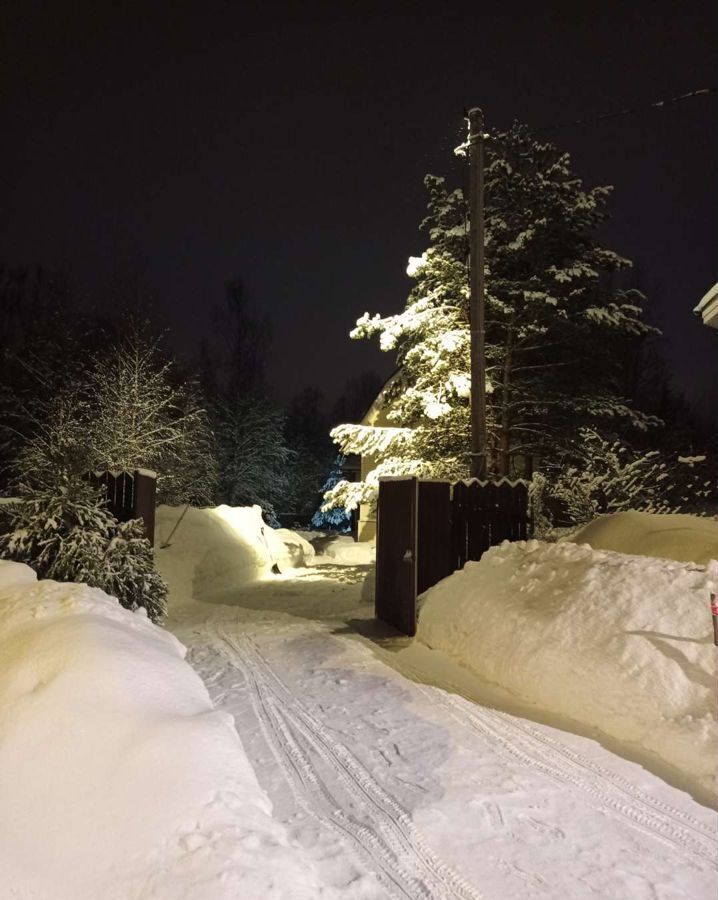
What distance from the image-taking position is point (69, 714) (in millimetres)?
3756

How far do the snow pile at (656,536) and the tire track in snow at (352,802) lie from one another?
14.2 ft

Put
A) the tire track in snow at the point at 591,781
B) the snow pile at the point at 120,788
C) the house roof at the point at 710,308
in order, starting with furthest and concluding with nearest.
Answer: the house roof at the point at 710,308 < the tire track in snow at the point at 591,781 < the snow pile at the point at 120,788

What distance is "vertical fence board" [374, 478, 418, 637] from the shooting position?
9.56 metres

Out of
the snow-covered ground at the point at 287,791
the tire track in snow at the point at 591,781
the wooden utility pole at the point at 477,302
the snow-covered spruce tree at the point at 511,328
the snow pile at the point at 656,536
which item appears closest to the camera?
the snow-covered ground at the point at 287,791

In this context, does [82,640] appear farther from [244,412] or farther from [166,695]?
[244,412]

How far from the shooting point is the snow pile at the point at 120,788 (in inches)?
115

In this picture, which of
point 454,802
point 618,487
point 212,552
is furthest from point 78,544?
point 618,487

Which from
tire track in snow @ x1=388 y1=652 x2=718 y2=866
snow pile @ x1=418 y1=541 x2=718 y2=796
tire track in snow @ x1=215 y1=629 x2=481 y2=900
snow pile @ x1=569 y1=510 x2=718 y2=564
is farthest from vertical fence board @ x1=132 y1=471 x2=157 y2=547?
snow pile @ x1=569 y1=510 x2=718 y2=564

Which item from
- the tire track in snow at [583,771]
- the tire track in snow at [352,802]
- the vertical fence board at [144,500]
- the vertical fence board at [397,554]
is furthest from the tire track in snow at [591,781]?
the vertical fence board at [144,500]

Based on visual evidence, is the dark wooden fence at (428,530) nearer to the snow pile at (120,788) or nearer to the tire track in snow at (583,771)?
the tire track in snow at (583,771)

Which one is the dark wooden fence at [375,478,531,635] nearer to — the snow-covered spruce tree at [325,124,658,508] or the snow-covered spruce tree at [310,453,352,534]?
the snow-covered spruce tree at [325,124,658,508]

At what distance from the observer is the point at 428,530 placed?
398 inches

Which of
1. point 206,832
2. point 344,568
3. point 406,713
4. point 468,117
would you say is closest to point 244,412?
point 344,568

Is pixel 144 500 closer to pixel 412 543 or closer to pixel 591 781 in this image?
pixel 412 543
